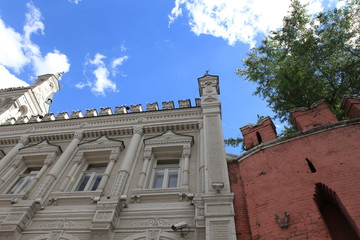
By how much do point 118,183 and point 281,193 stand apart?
547 centimetres

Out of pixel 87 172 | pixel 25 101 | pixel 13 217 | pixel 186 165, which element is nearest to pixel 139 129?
pixel 87 172

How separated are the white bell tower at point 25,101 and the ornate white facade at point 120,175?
145 inches

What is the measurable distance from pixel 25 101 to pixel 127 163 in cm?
1463

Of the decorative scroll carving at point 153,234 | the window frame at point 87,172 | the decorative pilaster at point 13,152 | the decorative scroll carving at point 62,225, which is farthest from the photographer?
the decorative pilaster at point 13,152

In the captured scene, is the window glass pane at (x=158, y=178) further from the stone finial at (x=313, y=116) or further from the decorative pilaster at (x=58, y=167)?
the stone finial at (x=313, y=116)

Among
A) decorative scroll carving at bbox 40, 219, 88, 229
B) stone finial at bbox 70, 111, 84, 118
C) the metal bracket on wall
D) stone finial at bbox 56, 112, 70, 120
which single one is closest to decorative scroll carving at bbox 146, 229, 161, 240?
decorative scroll carving at bbox 40, 219, 88, 229

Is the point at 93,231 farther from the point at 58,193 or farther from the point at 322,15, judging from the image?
the point at 322,15

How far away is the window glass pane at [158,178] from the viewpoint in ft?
33.6

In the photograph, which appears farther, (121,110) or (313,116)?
(121,110)

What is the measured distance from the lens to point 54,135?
13.9m

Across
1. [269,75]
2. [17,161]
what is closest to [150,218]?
[17,161]

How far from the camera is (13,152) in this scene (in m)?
13.2

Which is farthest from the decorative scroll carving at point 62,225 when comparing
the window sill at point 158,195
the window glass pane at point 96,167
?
the window glass pane at point 96,167

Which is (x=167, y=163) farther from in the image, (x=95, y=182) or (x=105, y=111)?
(x=105, y=111)
